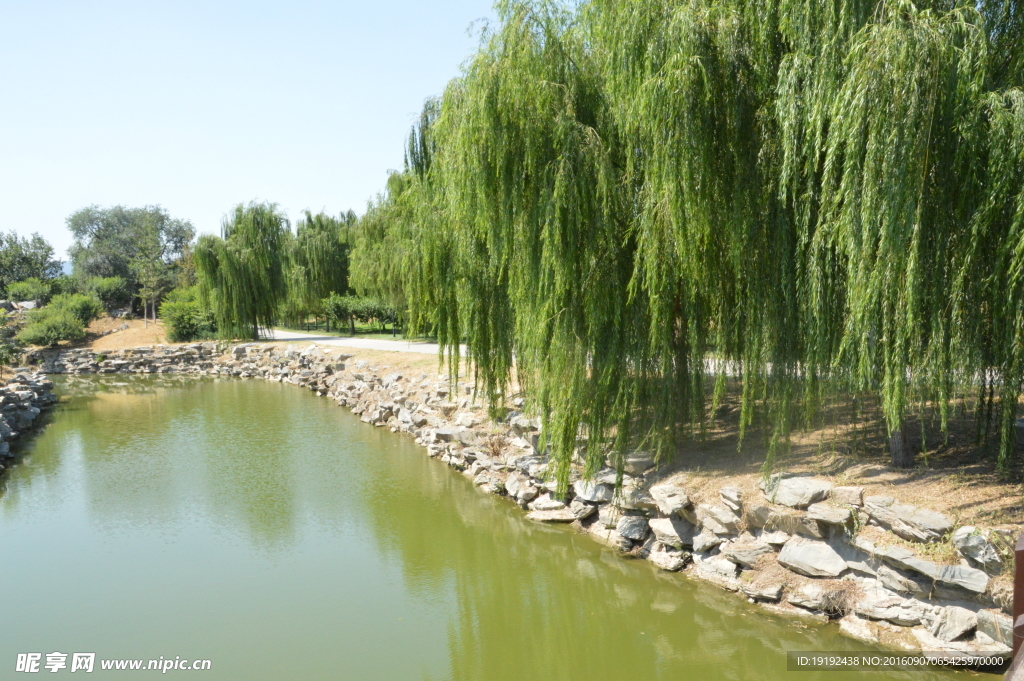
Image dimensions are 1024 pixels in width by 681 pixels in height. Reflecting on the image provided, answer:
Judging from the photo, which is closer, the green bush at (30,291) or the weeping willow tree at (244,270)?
the weeping willow tree at (244,270)

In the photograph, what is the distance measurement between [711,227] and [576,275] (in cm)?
Answer: 156

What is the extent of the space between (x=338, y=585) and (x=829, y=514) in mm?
4790

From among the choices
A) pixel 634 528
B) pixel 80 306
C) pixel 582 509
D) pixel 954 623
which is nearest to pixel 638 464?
pixel 634 528

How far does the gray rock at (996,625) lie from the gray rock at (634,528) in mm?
3321

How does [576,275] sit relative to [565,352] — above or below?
above

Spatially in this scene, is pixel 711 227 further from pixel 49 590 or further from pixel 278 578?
pixel 49 590

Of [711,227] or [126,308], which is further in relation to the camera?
[126,308]

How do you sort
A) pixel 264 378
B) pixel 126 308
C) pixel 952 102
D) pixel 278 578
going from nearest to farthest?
pixel 952 102 → pixel 278 578 → pixel 264 378 → pixel 126 308

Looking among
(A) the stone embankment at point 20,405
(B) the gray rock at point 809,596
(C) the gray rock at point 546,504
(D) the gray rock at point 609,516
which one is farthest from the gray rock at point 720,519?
(A) the stone embankment at point 20,405

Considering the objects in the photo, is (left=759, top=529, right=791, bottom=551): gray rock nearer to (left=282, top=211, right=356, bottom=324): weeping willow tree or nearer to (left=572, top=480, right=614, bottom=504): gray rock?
(left=572, top=480, right=614, bottom=504): gray rock

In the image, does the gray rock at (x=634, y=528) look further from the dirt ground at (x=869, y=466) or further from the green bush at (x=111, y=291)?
the green bush at (x=111, y=291)

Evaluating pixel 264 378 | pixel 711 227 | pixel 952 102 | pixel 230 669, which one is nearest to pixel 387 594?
pixel 230 669

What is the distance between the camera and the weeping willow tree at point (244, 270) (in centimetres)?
2392

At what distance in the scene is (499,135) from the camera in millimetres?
7684
